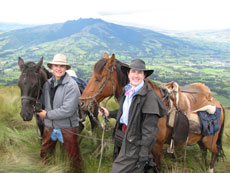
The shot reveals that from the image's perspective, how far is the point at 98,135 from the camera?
15.8 ft

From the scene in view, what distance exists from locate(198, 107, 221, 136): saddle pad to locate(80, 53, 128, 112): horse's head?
6.63 feet

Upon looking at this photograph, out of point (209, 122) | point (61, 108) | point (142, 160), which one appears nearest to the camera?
point (142, 160)

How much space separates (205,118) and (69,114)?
9.23 ft

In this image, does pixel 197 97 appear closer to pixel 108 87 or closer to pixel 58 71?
pixel 108 87

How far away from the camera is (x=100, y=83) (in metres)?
3.13

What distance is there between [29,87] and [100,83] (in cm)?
127

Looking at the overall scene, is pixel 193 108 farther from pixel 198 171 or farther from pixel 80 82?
pixel 80 82

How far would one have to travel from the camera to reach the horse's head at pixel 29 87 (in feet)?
10.0

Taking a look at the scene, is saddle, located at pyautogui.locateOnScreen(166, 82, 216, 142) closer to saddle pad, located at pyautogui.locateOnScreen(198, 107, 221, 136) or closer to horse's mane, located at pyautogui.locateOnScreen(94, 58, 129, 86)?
saddle pad, located at pyautogui.locateOnScreen(198, 107, 221, 136)

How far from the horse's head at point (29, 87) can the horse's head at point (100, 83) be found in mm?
894

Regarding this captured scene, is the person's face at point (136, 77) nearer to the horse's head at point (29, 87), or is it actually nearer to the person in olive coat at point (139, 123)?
the person in olive coat at point (139, 123)

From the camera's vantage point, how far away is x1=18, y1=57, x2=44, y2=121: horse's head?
3.06 metres

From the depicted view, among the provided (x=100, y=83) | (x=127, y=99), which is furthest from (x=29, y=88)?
(x=127, y=99)


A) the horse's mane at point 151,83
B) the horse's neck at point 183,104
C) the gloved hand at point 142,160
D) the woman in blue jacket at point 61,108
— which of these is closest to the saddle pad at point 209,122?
the horse's neck at point 183,104
